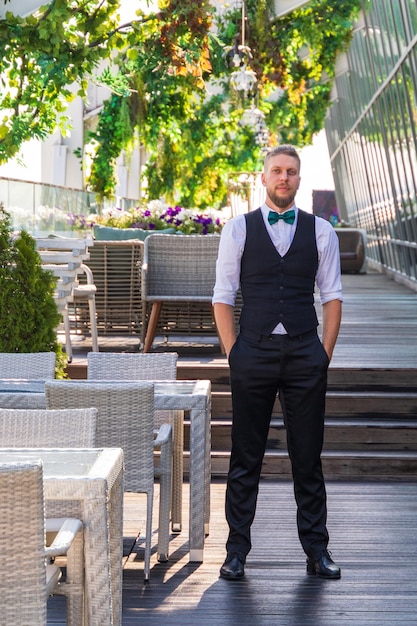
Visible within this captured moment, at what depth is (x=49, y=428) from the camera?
328cm

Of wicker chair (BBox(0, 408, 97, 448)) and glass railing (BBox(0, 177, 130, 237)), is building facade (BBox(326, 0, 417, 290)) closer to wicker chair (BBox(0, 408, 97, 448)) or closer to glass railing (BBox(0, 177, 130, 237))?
glass railing (BBox(0, 177, 130, 237))

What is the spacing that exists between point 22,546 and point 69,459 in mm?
584

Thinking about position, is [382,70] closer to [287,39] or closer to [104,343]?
[287,39]

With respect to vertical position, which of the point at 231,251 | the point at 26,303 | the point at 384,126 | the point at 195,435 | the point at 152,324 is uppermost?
the point at 384,126

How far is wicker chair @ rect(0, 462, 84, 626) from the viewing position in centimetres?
238

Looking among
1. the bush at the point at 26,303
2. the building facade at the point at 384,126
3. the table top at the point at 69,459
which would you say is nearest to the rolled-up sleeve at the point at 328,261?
the table top at the point at 69,459

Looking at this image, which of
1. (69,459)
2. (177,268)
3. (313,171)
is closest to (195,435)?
(69,459)

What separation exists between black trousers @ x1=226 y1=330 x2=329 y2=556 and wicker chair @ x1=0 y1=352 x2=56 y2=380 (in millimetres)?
1014

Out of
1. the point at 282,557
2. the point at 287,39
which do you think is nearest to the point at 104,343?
the point at 282,557

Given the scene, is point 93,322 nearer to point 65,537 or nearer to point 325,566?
point 325,566

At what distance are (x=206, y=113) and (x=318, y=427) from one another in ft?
53.7

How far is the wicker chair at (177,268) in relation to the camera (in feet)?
27.8

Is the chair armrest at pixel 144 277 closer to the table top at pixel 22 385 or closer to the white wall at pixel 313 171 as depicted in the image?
the table top at pixel 22 385

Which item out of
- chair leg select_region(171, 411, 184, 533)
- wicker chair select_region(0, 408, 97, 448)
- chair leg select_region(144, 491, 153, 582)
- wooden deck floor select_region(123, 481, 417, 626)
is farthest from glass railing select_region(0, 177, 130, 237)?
wicker chair select_region(0, 408, 97, 448)
